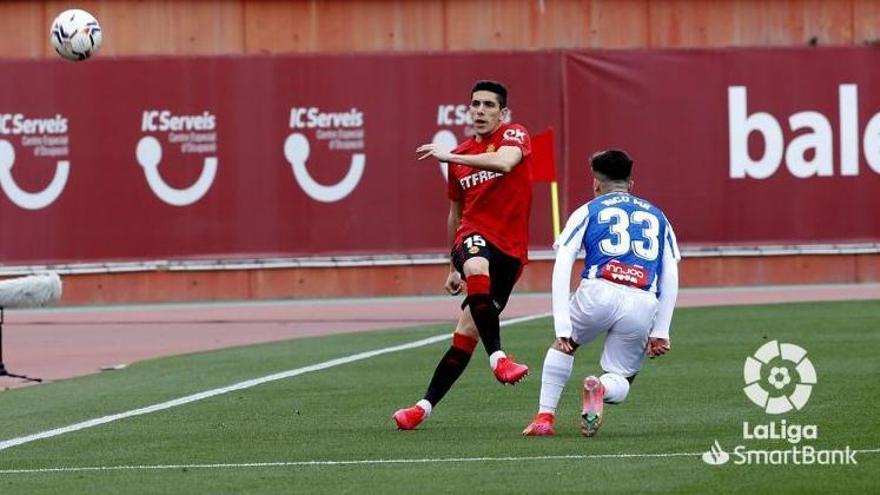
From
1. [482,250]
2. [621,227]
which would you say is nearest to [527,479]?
[621,227]

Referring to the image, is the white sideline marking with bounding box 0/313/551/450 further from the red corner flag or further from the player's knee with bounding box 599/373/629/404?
the red corner flag

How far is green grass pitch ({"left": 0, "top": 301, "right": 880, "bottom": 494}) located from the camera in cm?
920

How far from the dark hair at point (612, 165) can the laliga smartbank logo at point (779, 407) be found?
1.53 meters

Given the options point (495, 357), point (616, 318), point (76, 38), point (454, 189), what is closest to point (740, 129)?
point (76, 38)

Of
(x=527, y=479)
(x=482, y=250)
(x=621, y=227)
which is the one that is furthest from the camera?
(x=482, y=250)

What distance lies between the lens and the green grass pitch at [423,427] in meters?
9.20

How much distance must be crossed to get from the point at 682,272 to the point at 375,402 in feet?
45.9

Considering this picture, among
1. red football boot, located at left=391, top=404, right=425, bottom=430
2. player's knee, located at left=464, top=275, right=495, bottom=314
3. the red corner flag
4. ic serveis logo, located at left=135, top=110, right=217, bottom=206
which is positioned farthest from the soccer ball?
red football boot, located at left=391, top=404, right=425, bottom=430

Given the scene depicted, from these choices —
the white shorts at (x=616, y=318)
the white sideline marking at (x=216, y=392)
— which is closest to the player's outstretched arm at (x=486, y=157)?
the white shorts at (x=616, y=318)

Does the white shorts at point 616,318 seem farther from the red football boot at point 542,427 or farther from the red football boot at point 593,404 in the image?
the red football boot at point 542,427

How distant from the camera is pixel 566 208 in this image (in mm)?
26578

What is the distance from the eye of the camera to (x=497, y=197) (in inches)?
464

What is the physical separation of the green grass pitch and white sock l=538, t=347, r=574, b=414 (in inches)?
9.7

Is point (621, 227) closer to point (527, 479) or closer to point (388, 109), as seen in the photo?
point (527, 479)
